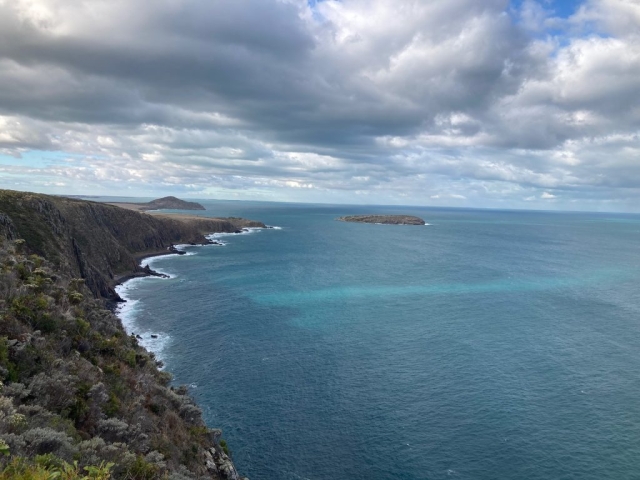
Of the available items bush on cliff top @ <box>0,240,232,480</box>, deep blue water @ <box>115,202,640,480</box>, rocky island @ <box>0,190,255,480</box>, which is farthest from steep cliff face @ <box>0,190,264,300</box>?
bush on cliff top @ <box>0,240,232,480</box>

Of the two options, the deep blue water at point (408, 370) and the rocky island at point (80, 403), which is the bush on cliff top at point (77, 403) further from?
the deep blue water at point (408, 370)

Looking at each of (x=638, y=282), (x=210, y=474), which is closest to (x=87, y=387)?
(x=210, y=474)

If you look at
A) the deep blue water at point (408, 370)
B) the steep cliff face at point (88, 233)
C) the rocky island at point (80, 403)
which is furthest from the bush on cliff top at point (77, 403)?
the steep cliff face at point (88, 233)

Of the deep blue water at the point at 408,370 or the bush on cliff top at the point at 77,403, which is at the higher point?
the bush on cliff top at the point at 77,403

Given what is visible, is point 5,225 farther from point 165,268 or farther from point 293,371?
point 165,268

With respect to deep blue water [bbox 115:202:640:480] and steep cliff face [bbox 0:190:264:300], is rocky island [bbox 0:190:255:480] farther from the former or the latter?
steep cliff face [bbox 0:190:264:300]
